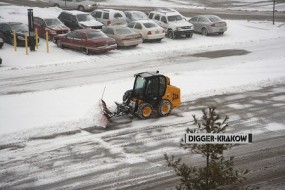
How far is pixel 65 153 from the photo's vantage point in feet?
40.8

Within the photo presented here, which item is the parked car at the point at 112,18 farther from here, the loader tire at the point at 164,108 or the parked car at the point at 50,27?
the loader tire at the point at 164,108

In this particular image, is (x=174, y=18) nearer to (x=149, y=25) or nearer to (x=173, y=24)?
(x=173, y=24)

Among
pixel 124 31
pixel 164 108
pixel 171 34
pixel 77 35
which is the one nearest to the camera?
pixel 164 108

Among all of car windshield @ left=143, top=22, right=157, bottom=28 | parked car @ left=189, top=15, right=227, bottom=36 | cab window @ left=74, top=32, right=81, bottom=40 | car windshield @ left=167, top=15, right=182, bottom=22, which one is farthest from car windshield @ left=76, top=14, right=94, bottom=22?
parked car @ left=189, top=15, right=227, bottom=36

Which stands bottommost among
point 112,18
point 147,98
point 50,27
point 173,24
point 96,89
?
point 96,89

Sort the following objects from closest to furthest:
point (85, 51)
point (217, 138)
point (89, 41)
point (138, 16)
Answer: point (217, 138) < point (89, 41) < point (85, 51) < point (138, 16)

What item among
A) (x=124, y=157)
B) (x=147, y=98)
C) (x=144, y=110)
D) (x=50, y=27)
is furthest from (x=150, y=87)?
(x=50, y=27)

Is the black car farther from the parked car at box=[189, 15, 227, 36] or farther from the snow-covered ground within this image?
the parked car at box=[189, 15, 227, 36]

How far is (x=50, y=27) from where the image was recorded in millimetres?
28469

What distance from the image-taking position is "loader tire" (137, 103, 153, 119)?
1476 centimetres

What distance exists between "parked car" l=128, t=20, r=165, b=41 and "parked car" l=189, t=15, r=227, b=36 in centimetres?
416

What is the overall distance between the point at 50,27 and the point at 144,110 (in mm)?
15738

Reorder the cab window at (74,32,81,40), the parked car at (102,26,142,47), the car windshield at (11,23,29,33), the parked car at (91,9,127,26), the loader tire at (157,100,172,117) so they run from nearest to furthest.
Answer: the loader tire at (157,100,172,117), the cab window at (74,32,81,40), the parked car at (102,26,142,47), the car windshield at (11,23,29,33), the parked car at (91,9,127,26)

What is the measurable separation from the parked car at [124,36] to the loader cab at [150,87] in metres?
12.0
